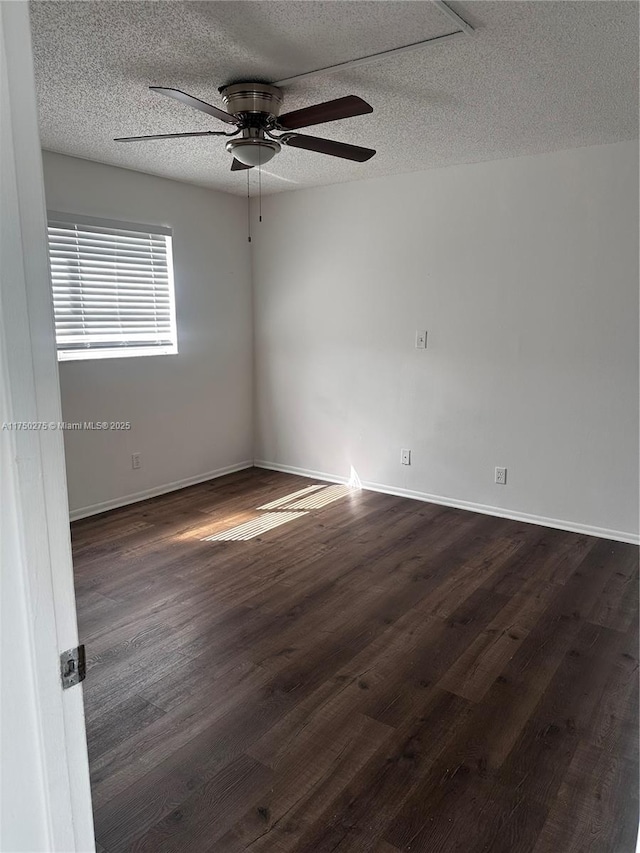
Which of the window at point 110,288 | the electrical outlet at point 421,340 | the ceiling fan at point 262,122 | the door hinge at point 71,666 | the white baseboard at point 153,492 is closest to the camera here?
the door hinge at point 71,666

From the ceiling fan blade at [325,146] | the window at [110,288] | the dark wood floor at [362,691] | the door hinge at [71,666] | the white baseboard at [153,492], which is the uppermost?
the ceiling fan blade at [325,146]

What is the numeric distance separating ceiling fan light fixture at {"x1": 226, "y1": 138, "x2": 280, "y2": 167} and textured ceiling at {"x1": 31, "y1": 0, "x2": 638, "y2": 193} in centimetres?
23

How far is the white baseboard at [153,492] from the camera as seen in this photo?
4.14 metres

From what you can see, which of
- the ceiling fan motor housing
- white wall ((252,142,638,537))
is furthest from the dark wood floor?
the ceiling fan motor housing

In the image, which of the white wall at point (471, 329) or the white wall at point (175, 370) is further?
the white wall at point (175, 370)

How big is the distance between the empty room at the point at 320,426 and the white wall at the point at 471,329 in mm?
22

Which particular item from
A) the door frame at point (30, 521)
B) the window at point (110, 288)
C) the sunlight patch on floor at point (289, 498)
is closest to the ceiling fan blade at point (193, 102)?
the door frame at point (30, 521)

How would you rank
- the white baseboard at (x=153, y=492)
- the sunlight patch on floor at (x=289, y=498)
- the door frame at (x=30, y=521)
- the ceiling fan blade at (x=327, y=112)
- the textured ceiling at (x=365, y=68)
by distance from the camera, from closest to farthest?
the door frame at (x=30, y=521)
the textured ceiling at (x=365, y=68)
the ceiling fan blade at (x=327, y=112)
the white baseboard at (x=153, y=492)
the sunlight patch on floor at (x=289, y=498)

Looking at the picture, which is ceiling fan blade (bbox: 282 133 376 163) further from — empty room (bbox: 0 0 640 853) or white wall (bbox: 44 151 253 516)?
white wall (bbox: 44 151 253 516)

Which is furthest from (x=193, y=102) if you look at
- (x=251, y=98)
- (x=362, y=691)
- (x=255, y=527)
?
(x=255, y=527)

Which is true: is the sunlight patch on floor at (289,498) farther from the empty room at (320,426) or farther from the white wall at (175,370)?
Result: the white wall at (175,370)

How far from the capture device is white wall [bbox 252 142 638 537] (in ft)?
11.7

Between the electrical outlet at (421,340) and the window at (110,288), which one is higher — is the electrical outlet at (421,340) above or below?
below

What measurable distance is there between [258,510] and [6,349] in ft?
12.0
